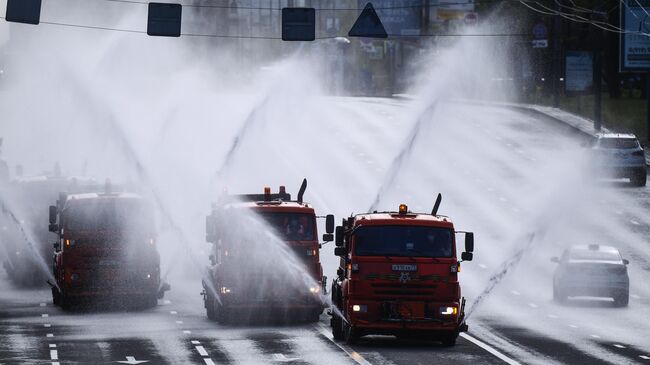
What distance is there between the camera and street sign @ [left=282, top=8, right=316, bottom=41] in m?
50.6

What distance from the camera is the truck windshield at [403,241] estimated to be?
33.2 m

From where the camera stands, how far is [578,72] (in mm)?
103125

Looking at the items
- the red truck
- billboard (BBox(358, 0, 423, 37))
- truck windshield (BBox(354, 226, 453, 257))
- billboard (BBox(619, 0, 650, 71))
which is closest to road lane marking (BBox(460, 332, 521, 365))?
truck windshield (BBox(354, 226, 453, 257))

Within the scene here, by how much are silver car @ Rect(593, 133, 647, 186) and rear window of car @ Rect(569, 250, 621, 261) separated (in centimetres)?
2426

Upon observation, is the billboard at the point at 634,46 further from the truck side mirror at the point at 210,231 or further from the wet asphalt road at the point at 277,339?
the truck side mirror at the point at 210,231

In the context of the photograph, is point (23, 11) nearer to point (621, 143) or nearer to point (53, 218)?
point (53, 218)

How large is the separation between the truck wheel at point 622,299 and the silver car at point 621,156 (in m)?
25.0

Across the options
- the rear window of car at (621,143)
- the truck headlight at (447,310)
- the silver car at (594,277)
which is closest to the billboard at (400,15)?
the rear window of car at (621,143)

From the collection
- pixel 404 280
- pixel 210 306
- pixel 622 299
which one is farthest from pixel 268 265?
pixel 622 299

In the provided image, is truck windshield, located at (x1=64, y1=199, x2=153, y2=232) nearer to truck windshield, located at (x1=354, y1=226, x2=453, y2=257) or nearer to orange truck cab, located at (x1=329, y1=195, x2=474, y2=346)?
orange truck cab, located at (x1=329, y1=195, x2=474, y2=346)

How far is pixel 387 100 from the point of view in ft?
368

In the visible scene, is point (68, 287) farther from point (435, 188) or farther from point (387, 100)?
point (387, 100)

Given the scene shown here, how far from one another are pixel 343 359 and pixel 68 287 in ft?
44.6

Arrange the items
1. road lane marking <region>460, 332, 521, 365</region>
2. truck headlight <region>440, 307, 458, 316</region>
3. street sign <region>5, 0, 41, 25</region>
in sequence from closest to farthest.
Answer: road lane marking <region>460, 332, 521, 365</region> → truck headlight <region>440, 307, 458, 316</region> → street sign <region>5, 0, 41, 25</region>
